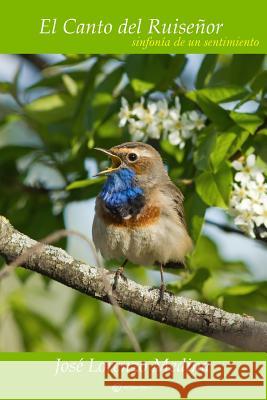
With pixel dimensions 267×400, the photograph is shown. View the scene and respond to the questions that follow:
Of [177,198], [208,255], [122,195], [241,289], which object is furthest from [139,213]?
[208,255]

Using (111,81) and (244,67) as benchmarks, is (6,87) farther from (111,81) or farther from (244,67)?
(244,67)

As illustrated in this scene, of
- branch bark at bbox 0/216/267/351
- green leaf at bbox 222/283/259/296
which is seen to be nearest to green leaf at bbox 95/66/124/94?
green leaf at bbox 222/283/259/296

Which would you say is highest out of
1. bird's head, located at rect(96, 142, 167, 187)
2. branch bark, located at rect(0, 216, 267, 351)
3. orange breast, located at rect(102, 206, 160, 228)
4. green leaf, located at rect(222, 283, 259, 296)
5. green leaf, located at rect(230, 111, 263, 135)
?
bird's head, located at rect(96, 142, 167, 187)

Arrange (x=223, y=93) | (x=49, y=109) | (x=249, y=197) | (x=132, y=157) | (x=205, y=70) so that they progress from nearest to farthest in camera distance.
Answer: (x=249, y=197) → (x=223, y=93) → (x=205, y=70) → (x=132, y=157) → (x=49, y=109)

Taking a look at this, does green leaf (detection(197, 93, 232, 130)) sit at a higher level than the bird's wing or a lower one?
higher

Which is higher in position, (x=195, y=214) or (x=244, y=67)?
(x=244, y=67)

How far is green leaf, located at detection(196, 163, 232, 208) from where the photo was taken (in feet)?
16.8

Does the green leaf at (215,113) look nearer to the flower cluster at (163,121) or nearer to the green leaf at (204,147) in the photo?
the green leaf at (204,147)

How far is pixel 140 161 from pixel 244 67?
3.49ft

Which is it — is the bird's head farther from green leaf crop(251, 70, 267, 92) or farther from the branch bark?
the branch bark

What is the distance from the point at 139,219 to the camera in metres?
5.80

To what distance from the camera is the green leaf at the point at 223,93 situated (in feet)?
18.0

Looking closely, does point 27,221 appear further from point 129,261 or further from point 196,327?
point 196,327

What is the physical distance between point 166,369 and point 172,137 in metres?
1.68
